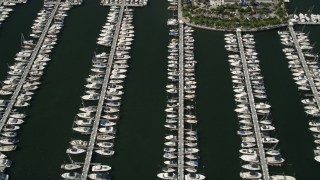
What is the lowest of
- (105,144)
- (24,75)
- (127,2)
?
(105,144)

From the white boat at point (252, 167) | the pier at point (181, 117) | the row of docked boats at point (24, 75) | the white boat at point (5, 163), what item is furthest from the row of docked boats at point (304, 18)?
the white boat at point (5, 163)

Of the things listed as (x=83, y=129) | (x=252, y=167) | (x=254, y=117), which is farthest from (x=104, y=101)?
(x=252, y=167)

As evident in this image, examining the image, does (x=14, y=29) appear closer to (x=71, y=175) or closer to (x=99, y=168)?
(x=71, y=175)

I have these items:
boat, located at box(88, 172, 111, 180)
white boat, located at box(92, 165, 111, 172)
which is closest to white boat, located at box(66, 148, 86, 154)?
white boat, located at box(92, 165, 111, 172)

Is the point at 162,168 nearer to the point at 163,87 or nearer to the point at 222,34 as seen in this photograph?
the point at 163,87

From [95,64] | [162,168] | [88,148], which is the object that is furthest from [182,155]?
[95,64]

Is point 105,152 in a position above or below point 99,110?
below

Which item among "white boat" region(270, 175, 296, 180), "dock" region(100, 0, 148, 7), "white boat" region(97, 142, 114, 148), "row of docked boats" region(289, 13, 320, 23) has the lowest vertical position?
"white boat" region(270, 175, 296, 180)

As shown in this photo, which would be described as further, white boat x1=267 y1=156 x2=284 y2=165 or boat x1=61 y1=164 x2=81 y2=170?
white boat x1=267 y1=156 x2=284 y2=165

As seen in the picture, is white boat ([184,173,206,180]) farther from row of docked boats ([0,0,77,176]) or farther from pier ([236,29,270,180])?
row of docked boats ([0,0,77,176])
